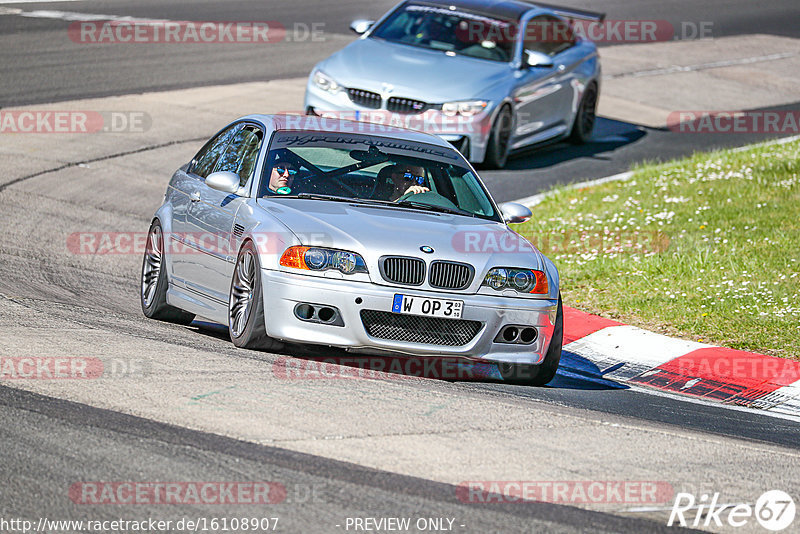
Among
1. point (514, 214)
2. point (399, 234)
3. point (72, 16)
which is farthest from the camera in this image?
point (72, 16)

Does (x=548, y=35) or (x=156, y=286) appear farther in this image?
(x=548, y=35)

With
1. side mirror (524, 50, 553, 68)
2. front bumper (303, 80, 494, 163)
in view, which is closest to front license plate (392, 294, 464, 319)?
front bumper (303, 80, 494, 163)

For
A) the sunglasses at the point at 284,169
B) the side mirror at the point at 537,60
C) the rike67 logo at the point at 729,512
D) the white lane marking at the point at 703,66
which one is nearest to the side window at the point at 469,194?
the sunglasses at the point at 284,169

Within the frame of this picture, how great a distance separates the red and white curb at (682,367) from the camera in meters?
8.80

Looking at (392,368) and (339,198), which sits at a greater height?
(339,198)

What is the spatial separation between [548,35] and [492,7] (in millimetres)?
950

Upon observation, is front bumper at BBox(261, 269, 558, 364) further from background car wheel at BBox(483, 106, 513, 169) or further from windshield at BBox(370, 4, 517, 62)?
windshield at BBox(370, 4, 517, 62)

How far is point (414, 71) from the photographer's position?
15.5m

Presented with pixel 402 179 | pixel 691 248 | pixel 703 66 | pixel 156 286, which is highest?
pixel 402 179

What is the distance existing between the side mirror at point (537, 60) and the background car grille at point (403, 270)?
9334 millimetres

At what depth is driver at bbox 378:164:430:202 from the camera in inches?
352

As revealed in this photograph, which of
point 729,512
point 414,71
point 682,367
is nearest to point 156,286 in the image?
point 682,367

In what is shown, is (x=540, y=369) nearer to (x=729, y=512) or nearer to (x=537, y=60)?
(x=729, y=512)

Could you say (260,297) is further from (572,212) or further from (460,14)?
(460,14)
